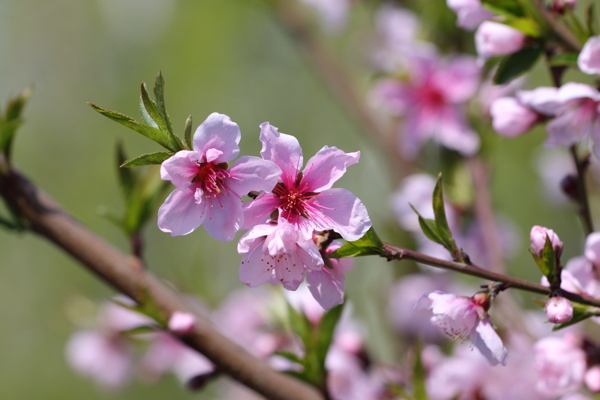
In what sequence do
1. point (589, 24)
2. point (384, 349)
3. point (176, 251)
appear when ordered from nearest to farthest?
point (589, 24) → point (384, 349) → point (176, 251)

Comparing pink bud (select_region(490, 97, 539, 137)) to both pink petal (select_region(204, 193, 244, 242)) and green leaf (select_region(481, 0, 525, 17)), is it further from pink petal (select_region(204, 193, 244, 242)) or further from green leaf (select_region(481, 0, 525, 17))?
pink petal (select_region(204, 193, 244, 242))

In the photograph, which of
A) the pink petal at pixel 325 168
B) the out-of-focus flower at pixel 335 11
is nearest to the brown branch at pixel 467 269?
the pink petal at pixel 325 168

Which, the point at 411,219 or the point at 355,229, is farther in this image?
the point at 411,219

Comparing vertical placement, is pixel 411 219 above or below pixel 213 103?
above

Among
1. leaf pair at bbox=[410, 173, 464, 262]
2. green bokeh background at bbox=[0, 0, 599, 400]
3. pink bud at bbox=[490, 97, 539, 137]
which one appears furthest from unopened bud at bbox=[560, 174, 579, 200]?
green bokeh background at bbox=[0, 0, 599, 400]

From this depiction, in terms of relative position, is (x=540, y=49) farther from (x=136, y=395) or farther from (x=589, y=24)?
(x=136, y=395)

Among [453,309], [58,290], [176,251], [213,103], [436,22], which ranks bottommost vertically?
[58,290]

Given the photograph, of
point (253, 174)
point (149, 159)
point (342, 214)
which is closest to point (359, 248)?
point (342, 214)

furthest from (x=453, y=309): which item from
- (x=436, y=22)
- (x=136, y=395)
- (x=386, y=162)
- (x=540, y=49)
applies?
(x=136, y=395)
